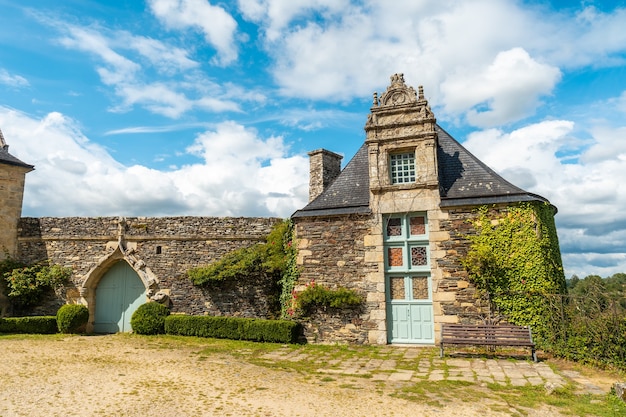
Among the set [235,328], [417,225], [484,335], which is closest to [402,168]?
[417,225]

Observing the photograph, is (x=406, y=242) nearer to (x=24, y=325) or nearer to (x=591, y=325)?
(x=591, y=325)

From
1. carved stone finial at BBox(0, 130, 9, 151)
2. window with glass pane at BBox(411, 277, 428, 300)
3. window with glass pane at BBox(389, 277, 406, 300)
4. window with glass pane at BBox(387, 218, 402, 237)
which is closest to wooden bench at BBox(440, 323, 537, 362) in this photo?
window with glass pane at BBox(411, 277, 428, 300)

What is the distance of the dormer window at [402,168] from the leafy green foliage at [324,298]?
3.10m

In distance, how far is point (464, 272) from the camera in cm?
924

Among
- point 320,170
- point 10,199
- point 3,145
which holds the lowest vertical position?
point 10,199

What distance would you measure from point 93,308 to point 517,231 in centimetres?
1244

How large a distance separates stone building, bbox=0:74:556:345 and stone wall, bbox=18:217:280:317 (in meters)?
0.03

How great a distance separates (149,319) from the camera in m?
11.7

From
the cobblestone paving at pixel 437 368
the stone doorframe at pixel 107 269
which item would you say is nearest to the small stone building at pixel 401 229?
the cobblestone paving at pixel 437 368

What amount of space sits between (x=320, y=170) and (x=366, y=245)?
4320 millimetres

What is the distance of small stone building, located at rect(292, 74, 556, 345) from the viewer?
30.9ft

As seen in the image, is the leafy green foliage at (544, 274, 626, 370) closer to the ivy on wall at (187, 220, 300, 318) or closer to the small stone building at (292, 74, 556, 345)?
the small stone building at (292, 74, 556, 345)

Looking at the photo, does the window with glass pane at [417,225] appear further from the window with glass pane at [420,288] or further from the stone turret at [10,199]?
the stone turret at [10,199]

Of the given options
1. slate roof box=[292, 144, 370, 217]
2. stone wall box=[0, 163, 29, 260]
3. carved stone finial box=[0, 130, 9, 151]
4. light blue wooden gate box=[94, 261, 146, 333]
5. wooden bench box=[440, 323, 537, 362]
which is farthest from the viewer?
carved stone finial box=[0, 130, 9, 151]
